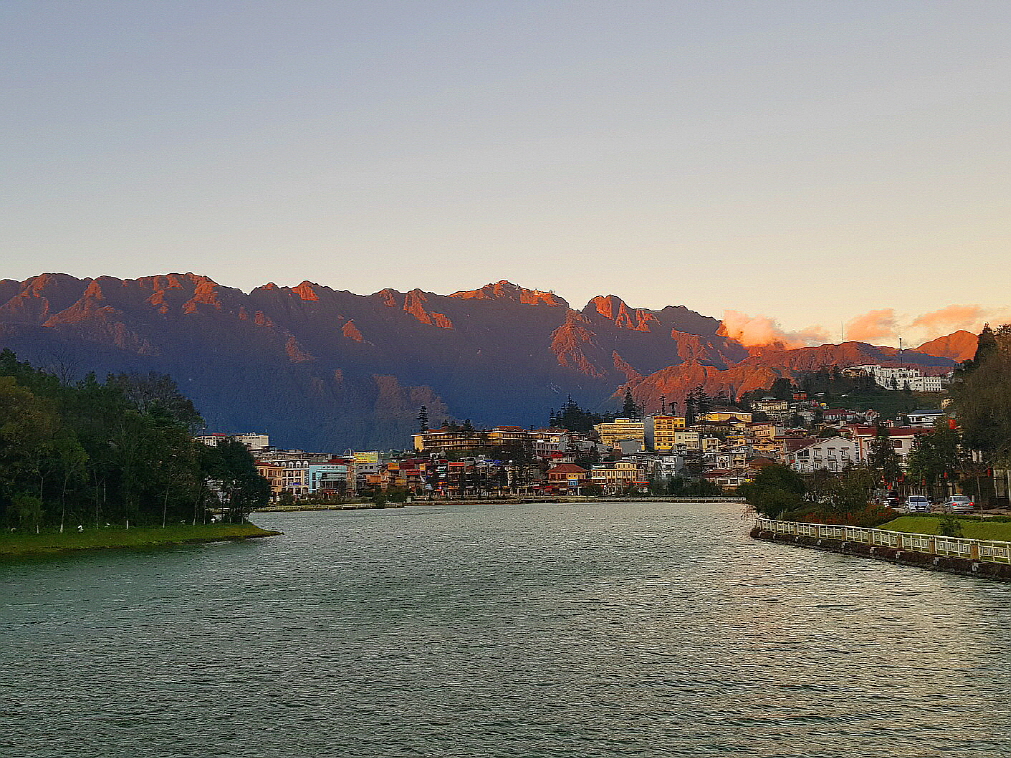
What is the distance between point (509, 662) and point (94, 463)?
62.2 meters

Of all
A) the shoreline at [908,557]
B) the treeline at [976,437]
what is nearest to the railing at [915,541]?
the shoreline at [908,557]

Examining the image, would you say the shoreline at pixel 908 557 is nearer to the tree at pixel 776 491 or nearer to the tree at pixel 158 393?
the tree at pixel 776 491

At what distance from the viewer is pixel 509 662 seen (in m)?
36.3

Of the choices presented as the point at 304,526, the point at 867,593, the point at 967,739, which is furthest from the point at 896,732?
the point at 304,526

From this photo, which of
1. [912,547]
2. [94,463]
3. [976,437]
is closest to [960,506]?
[976,437]

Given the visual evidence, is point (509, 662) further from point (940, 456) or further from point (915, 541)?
point (940, 456)

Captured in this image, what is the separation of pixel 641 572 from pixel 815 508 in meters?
33.4

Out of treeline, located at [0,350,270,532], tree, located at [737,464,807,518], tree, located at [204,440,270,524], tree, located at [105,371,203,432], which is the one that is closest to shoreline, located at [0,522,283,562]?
treeline, located at [0,350,270,532]

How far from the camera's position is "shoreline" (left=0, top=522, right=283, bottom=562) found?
78.2 m

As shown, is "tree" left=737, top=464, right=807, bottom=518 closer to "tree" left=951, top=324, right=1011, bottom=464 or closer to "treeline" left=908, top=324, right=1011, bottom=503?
"treeline" left=908, top=324, right=1011, bottom=503

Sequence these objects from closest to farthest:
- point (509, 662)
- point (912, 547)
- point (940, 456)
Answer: point (509, 662) < point (912, 547) < point (940, 456)

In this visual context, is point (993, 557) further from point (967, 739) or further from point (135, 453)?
point (135, 453)

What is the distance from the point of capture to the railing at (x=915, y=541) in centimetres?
5547

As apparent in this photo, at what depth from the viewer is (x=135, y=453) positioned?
91.8 metres
